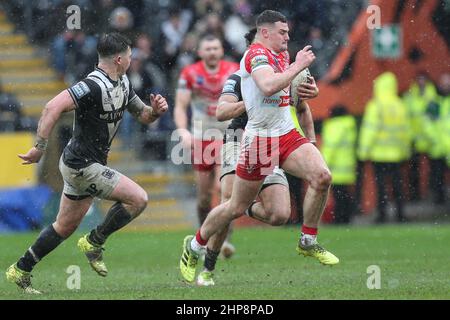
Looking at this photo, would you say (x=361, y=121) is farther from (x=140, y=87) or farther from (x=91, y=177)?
(x=91, y=177)

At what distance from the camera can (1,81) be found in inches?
862

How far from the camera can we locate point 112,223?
33.5 ft

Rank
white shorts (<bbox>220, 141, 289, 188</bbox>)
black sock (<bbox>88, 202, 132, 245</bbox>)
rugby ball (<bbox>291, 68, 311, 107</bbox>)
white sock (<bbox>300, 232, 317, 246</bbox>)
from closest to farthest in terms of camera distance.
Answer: white sock (<bbox>300, 232, 317, 246</bbox>) < black sock (<bbox>88, 202, 132, 245</bbox>) < rugby ball (<bbox>291, 68, 311, 107</bbox>) < white shorts (<bbox>220, 141, 289, 188</bbox>)

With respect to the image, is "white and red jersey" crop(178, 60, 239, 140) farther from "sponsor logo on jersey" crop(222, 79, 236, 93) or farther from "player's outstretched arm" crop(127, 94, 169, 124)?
"player's outstretched arm" crop(127, 94, 169, 124)

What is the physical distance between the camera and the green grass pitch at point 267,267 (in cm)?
956

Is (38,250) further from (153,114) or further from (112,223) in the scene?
(153,114)

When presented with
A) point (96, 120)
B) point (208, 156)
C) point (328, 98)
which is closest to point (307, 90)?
point (96, 120)

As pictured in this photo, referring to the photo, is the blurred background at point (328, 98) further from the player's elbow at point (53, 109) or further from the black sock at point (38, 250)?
the player's elbow at point (53, 109)

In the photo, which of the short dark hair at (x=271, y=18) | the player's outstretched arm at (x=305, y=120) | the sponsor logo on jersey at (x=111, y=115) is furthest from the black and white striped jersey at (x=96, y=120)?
the player's outstretched arm at (x=305, y=120)

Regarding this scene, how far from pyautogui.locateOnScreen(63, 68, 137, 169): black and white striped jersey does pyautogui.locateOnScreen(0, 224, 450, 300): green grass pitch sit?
3.88 ft

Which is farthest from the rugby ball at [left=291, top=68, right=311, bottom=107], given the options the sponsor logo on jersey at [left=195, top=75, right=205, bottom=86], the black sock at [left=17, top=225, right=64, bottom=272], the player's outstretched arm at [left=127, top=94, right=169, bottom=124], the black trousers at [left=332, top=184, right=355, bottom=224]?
the black trousers at [left=332, top=184, right=355, bottom=224]

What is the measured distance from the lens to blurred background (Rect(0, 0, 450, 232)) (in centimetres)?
1964

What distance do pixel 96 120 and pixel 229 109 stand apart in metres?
1.20
